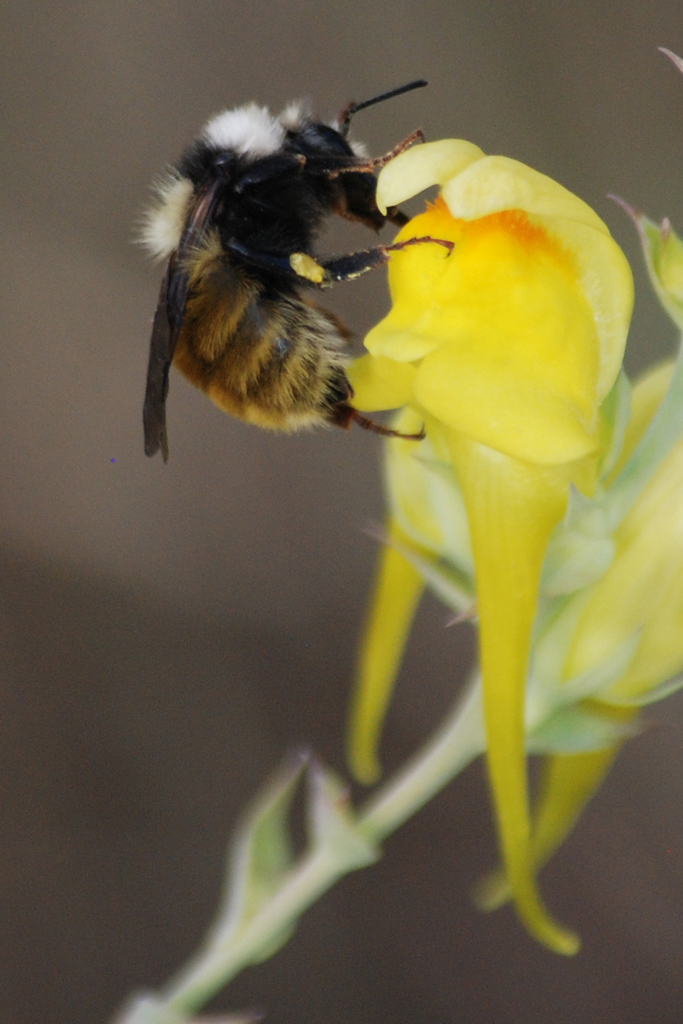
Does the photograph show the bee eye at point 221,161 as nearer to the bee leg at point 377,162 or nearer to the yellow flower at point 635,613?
the bee leg at point 377,162

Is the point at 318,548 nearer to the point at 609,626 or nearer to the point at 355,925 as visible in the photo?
the point at 355,925

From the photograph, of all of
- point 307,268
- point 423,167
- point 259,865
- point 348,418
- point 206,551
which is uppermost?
point 423,167

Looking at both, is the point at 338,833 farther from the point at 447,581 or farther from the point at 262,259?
the point at 262,259

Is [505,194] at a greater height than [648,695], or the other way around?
[505,194]

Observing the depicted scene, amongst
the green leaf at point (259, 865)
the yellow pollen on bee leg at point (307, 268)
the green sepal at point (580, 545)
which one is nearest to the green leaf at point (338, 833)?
the green leaf at point (259, 865)

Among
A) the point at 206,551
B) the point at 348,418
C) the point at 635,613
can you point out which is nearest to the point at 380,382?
the point at 348,418

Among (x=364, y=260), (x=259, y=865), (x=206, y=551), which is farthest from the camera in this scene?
(x=206, y=551)

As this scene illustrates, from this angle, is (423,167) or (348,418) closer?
(423,167)
